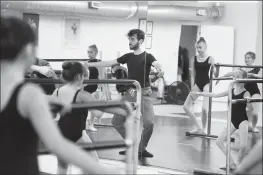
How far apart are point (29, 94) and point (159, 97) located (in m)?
4.59

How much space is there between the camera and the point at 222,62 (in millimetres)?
5910

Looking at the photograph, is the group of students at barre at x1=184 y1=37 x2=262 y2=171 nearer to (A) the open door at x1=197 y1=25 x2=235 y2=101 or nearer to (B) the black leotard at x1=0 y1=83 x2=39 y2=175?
(A) the open door at x1=197 y1=25 x2=235 y2=101

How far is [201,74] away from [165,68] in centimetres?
44

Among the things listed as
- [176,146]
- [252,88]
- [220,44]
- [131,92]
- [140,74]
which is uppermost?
[220,44]

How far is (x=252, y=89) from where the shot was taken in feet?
18.6

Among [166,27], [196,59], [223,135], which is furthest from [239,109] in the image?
[166,27]

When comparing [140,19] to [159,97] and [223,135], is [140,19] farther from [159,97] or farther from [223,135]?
[223,135]

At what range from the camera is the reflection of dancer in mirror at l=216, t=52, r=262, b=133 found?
18.4 feet

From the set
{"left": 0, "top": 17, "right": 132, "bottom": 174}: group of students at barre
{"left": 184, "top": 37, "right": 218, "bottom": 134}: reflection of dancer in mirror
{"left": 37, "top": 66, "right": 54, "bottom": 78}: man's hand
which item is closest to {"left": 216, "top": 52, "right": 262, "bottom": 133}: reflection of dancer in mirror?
{"left": 184, "top": 37, "right": 218, "bottom": 134}: reflection of dancer in mirror

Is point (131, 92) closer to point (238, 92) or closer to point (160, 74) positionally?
point (160, 74)

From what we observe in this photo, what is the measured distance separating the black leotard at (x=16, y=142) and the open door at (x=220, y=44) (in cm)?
421

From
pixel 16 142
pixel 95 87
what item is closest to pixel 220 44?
pixel 95 87

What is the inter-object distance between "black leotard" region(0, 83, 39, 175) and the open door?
13.8ft

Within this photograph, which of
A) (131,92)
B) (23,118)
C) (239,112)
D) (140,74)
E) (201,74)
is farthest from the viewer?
(131,92)
